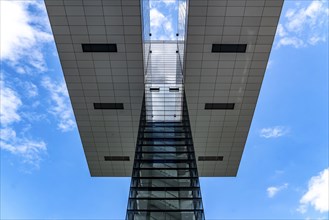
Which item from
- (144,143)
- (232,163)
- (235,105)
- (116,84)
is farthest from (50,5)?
(232,163)

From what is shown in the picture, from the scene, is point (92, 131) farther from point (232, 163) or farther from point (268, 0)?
point (268, 0)

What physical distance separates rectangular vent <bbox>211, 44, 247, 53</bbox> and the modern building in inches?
2.2

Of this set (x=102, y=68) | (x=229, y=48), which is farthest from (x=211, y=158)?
(x=102, y=68)

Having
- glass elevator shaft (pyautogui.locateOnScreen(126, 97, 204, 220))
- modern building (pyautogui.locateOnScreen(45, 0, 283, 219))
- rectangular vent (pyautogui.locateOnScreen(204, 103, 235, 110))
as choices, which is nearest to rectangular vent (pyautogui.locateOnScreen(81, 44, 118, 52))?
modern building (pyautogui.locateOnScreen(45, 0, 283, 219))

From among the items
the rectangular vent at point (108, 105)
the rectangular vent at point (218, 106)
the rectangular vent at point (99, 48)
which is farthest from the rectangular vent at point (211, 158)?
the rectangular vent at point (99, 48)

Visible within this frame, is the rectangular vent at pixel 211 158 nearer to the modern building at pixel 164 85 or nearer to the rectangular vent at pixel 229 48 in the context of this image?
the modern building at pixel 164 85

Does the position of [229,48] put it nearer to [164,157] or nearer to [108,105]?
[164,157]

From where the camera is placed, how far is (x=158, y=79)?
23.5 metres

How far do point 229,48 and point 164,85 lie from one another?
6.03 m

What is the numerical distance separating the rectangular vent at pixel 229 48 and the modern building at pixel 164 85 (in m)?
0.06

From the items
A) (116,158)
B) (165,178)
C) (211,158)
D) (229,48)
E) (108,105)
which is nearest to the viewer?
(165,178)

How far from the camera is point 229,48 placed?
1853 cm

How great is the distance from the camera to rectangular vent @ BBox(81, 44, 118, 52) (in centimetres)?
1827

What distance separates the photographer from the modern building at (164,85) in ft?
47.8
